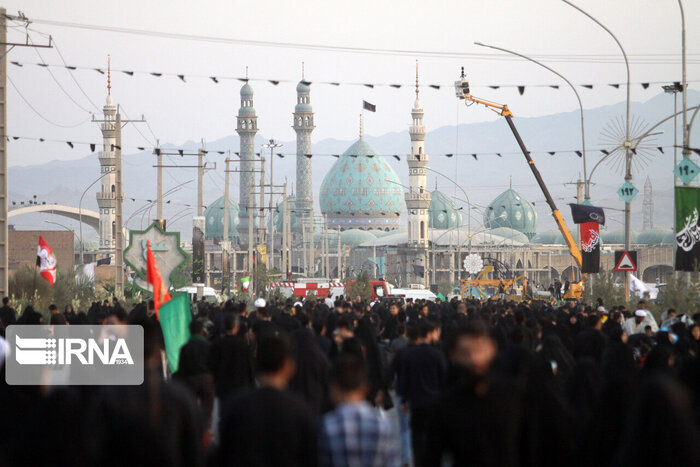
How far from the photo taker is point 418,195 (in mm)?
103250

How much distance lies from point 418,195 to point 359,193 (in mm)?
28393

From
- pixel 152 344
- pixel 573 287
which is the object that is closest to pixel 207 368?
pixel 152 344

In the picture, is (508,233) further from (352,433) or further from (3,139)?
(352,433)

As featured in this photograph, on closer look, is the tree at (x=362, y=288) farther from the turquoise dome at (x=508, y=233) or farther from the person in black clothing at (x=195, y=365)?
the turquoise dome at (x=508, y=233)

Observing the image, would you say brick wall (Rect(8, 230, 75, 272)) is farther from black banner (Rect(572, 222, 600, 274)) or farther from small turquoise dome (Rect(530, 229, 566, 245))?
small turquoise dome (Rect(530, 229, 566, 245))

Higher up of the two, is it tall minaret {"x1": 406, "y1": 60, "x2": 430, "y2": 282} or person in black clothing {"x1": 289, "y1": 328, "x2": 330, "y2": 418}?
tall minaret {"x1": 406, "y1": 60, "x2": 430, "y2": 282}

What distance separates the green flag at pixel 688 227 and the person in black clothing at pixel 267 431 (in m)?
18.6

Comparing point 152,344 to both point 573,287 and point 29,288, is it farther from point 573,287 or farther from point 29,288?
point 573,287

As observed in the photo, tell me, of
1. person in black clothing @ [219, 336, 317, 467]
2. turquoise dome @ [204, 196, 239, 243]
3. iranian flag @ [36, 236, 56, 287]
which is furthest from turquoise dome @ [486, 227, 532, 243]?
person in black clothing @ [219, 336, 317, 467]

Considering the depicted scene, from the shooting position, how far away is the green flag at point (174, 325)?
1044cm

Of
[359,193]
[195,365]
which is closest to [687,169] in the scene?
[195,365]

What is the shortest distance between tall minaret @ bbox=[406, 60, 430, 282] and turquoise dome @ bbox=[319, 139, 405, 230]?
23.1 m

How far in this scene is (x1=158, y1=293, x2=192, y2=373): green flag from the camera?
1044 centimetres

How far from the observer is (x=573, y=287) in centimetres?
4981
